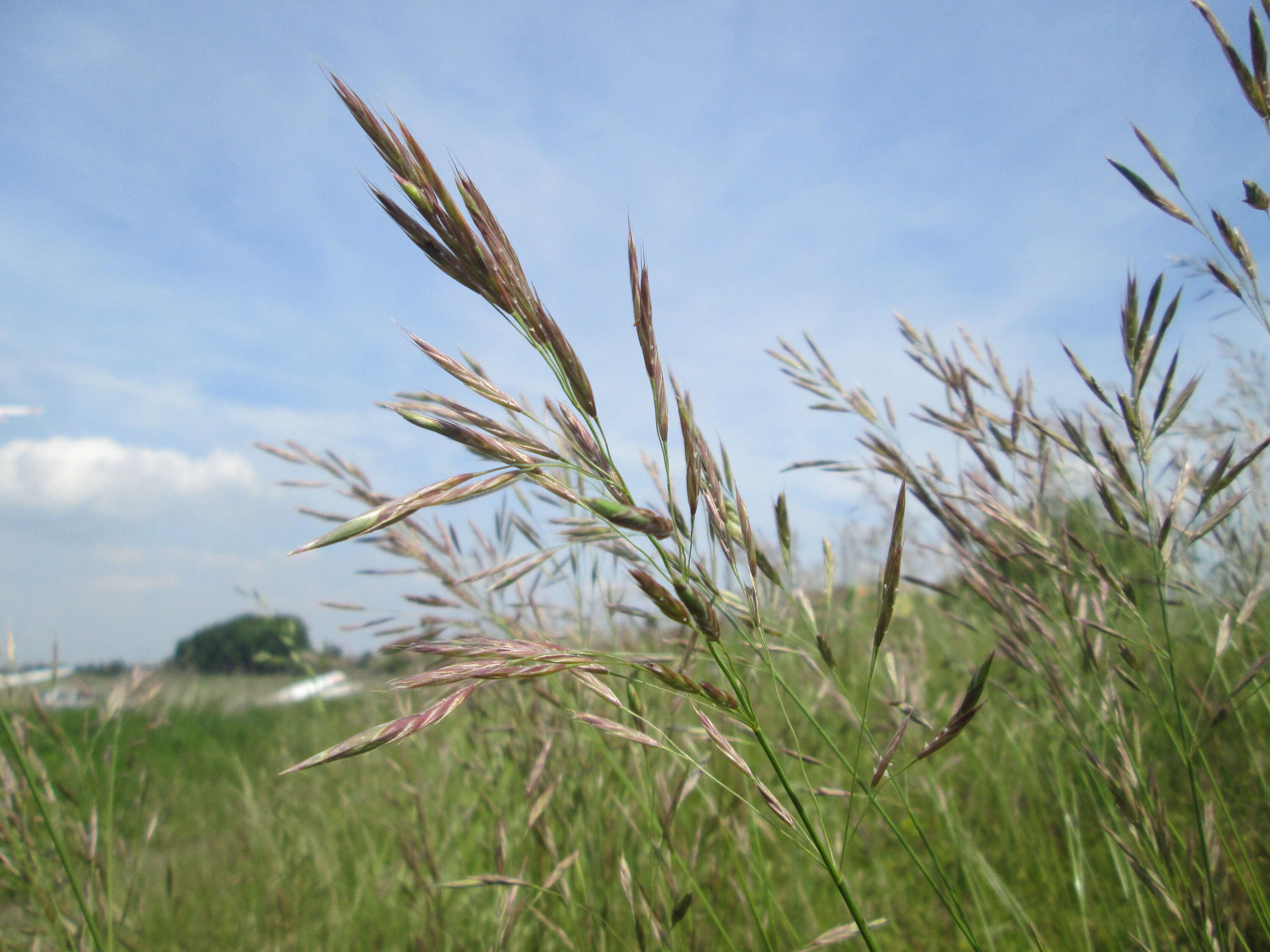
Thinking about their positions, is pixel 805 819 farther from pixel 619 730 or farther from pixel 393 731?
pixel 393 731

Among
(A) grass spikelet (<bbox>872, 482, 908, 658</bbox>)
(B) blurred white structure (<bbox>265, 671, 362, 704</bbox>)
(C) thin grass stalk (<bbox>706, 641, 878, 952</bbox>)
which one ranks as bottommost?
(B) blurred white structure (<bbox>265, 671, 362, 704</bbox>)

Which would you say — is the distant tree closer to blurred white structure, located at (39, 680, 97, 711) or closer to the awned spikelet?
blurred white structure, located at (39, 680, 97, 711)

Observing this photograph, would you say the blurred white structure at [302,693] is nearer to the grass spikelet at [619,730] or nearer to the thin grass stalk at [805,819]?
the grass spikelet at [619,730]

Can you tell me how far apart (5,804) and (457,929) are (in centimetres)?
109

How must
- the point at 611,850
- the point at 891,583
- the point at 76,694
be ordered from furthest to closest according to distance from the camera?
the point at 76,694 → the point at 611,850 → the point at 891,583

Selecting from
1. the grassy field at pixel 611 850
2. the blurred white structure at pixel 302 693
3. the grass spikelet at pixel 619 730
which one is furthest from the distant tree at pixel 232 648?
the grass spikelet at pixel 619 730

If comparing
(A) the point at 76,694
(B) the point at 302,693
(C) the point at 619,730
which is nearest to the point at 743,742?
(C) the point at 619,730

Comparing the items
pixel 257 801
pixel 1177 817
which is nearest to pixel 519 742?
pixel 1177 817

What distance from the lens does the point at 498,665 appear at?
0.60 m

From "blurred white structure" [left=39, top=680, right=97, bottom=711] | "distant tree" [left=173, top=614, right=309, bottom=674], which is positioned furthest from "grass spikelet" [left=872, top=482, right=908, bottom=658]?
"distant tree" [left=173, top=614, right=309, bottom=674]

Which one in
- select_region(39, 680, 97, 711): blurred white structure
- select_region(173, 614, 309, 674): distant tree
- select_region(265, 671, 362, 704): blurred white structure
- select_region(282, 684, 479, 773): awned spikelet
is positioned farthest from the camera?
select_region(173, 614, 309, 674): distant tree

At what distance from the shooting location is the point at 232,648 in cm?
1773

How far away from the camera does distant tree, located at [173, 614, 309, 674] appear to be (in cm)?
1116

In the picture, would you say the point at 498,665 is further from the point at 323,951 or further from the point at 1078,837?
the point at 323,951
